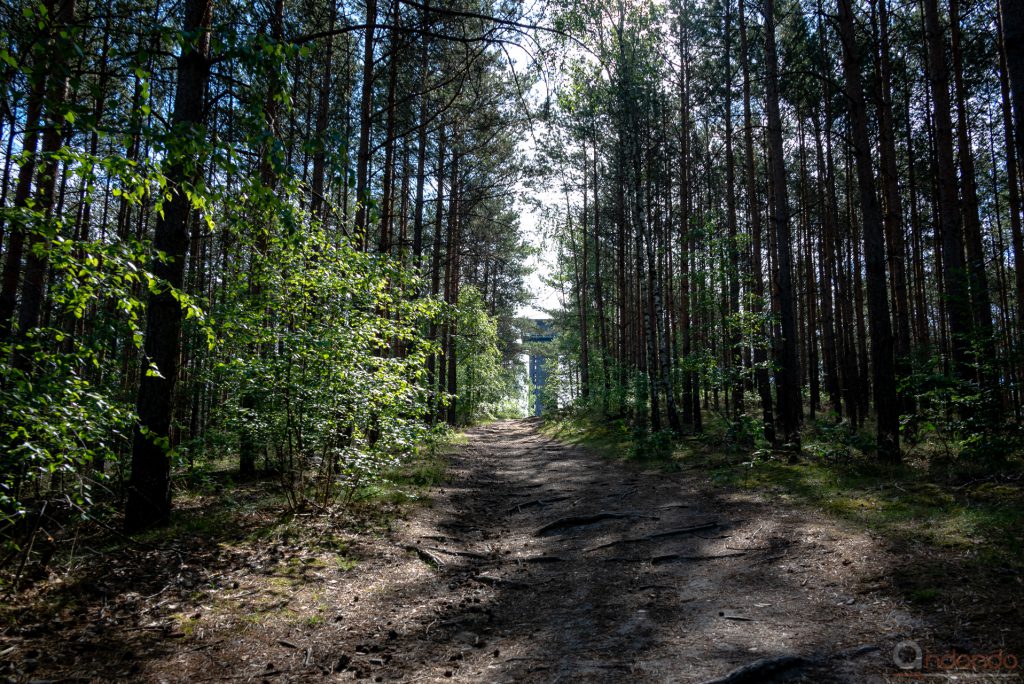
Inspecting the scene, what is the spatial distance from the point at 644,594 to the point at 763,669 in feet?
5.79

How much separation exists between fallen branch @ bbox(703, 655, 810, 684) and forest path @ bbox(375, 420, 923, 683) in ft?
0.10

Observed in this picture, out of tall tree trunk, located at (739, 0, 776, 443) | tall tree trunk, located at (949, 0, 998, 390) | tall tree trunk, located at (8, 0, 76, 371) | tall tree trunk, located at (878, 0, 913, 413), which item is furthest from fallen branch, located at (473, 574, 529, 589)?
tall tree trunk, located at (878, 0, 913, 413)

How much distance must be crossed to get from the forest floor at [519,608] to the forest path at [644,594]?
0.02 meters

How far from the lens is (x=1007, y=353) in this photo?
7.53 meters

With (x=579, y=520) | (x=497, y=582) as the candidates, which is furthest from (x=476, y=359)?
(x=497, y=582)

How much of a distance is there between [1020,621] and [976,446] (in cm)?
522

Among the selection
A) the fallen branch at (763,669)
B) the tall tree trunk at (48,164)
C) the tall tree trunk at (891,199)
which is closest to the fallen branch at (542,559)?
the fallen branch at (763,669)

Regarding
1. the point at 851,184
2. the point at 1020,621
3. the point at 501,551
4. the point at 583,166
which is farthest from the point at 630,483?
the point at 583,166

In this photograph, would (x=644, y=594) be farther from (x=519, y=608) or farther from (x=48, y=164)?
(x=48, y=164)

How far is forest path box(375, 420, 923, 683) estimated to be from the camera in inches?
131

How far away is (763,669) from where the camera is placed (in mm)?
2965

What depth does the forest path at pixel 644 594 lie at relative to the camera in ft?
10.9

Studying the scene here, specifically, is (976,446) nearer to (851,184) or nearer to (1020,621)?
(1020,621)

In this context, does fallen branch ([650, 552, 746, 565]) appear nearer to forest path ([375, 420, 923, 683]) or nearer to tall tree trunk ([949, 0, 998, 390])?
forest path ([375, 420, 923, 683])
